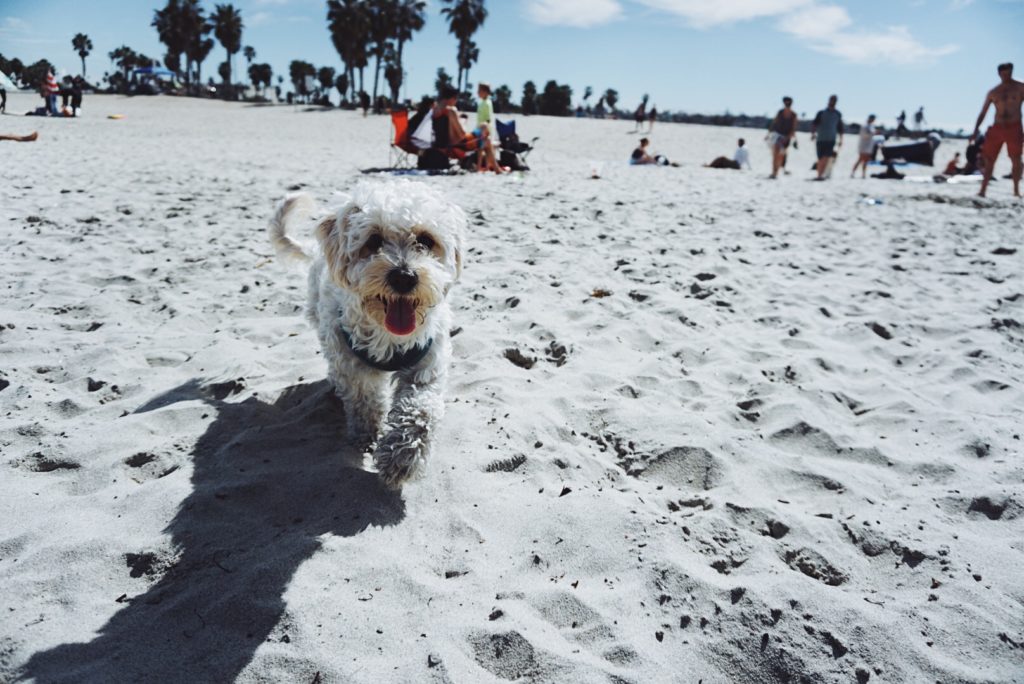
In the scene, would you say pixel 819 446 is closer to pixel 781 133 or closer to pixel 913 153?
pixel 781 133

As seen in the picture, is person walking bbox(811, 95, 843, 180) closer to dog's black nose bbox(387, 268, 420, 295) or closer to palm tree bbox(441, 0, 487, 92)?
dog's black nose bbox(387, 268, 420, 295)

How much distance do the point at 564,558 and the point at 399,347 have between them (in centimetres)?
136

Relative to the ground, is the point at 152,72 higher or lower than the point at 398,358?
higher

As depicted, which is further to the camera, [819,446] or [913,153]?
[913,153]

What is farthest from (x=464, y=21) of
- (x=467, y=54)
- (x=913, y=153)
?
(x=913, y=153)

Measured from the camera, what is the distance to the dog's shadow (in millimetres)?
2119

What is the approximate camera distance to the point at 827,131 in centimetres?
1800

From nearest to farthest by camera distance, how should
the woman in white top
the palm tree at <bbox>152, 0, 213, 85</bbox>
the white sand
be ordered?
the white sand, the woman in white top, the palm tree at <bbox>152, 0, 213, 85</bbox>

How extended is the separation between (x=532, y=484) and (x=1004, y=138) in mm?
14378

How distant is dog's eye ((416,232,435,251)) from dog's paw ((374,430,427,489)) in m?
0.96

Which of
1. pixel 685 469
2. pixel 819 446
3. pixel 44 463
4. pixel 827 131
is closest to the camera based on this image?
pixel 44 463

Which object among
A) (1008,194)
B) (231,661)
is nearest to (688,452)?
(231,661)

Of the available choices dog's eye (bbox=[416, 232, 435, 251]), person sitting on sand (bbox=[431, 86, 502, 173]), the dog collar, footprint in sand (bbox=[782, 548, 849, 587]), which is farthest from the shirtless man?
the dog collar

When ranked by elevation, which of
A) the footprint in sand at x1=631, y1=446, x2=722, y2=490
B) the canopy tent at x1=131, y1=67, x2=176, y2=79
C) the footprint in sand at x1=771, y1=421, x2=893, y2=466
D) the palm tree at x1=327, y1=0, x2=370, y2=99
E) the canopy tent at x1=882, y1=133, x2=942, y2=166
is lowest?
the footprint in sand at x1=631, y1=446, x2=722, y2=490
